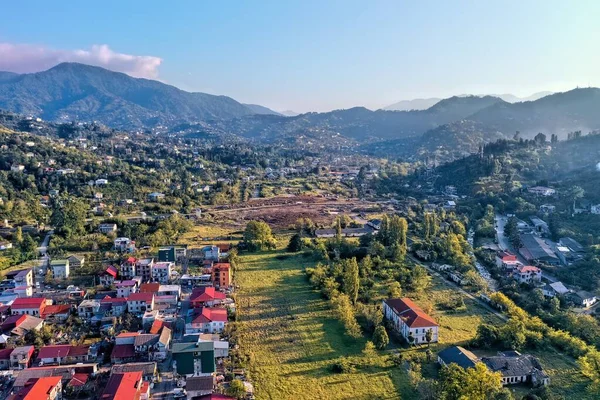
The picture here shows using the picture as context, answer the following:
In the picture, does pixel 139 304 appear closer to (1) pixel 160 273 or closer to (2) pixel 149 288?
(2) pixel 149 288

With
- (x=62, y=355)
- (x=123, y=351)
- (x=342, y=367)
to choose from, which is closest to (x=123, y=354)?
(x=123, y=351)

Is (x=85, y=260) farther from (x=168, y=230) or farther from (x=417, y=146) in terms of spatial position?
(x=417, y=146)

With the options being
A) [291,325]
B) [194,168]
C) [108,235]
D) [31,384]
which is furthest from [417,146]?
[31,384]

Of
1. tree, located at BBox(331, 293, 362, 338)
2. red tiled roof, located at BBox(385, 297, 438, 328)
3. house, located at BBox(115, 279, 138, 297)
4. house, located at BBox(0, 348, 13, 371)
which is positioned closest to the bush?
tree, located at BBox(331, 293, 362, 338)

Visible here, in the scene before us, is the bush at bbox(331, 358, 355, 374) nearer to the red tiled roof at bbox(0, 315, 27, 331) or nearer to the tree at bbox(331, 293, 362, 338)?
the tree at bbox(331, 293, 362, 338)

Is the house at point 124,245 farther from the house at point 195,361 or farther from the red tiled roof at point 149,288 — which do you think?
the house at point 195,361

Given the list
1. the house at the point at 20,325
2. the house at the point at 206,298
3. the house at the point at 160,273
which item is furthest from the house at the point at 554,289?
the house at the point at 20,325
